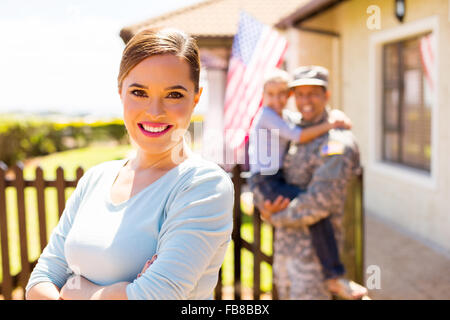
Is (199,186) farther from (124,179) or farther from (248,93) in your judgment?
(248,93)

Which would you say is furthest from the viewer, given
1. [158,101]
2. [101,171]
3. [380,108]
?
[380,108]

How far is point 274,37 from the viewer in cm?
584

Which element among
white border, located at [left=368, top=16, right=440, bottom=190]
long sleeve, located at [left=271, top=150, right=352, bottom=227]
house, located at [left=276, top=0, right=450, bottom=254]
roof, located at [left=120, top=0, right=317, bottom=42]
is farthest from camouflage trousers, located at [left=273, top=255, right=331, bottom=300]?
roof, located at [left=120, top=0, right=317, bottom=42]

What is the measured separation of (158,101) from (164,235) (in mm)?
380

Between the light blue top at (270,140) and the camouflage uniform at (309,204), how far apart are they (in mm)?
69

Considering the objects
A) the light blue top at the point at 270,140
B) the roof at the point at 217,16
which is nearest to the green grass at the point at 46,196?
the light blue top at the point at 270,140

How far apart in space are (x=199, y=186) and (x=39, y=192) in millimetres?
3359

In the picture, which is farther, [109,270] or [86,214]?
[86,214]

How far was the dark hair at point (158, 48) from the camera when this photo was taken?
1.30 metres

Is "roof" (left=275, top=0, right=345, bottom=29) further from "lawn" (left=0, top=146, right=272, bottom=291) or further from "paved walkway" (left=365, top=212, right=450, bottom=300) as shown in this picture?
"paved walkway" (left=365, top=212, right=450, bottom=300)

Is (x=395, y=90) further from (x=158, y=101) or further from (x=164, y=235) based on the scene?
(x=164, y=235)

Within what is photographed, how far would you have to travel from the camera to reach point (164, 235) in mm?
1250

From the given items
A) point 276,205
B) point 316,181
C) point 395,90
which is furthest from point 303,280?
point 395,90
